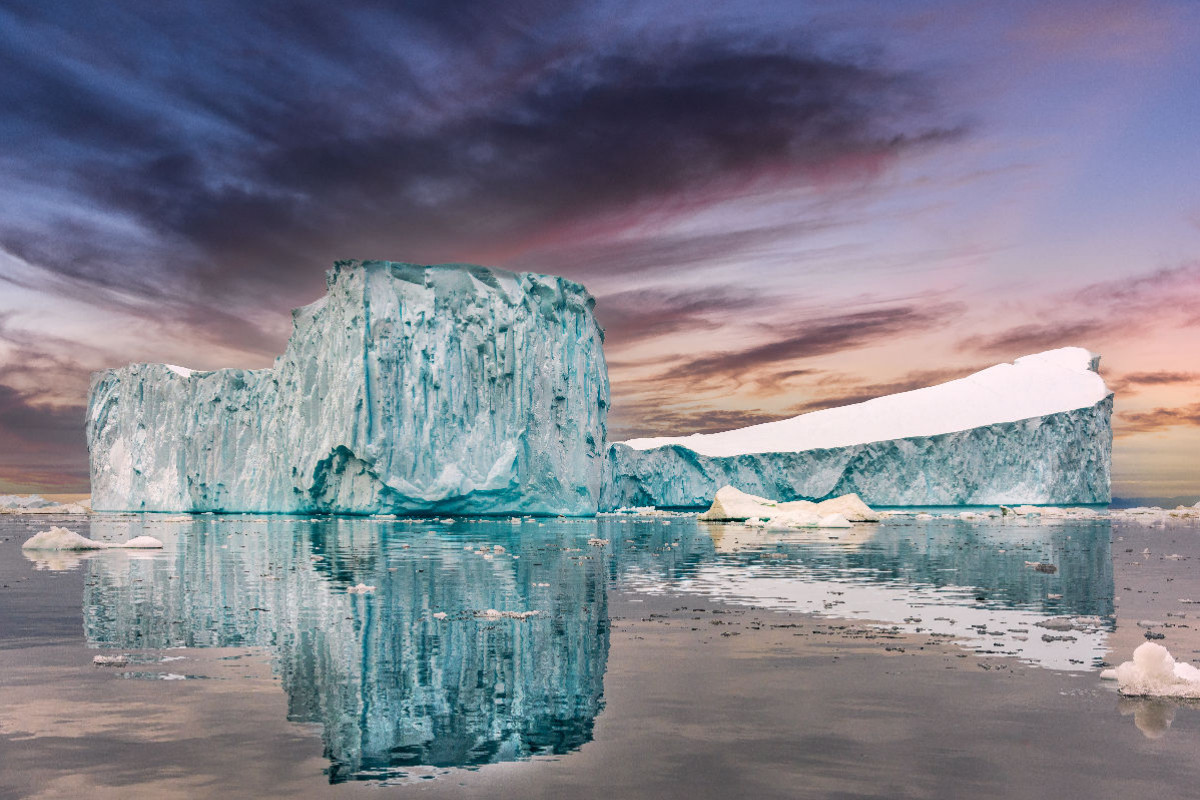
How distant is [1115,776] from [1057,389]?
7082cm

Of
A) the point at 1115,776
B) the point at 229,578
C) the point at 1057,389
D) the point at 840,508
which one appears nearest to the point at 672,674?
the point at 1115,776

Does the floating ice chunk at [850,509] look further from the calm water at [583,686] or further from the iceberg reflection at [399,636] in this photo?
the calm water at [583,686]

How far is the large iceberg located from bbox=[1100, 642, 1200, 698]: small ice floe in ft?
178

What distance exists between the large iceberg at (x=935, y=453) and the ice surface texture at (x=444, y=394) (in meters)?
12.6

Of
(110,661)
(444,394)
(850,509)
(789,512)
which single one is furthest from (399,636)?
(444,394)

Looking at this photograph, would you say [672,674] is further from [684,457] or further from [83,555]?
[684,457]

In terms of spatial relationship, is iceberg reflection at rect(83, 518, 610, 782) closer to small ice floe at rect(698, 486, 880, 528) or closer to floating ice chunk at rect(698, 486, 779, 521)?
small ice floe at rect(698, 486, 880, 528)

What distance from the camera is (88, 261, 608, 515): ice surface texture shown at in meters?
48.4

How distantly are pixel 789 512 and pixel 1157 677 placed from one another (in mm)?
32862

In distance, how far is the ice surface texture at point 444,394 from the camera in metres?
48.4

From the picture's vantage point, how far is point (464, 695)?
7285mm

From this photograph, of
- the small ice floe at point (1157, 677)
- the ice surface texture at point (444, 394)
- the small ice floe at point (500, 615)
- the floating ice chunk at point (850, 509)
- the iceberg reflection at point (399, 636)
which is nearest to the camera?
the iceberg reflection at point (399, 636)

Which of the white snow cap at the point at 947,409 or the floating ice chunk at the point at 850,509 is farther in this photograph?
the white snow cap at the point at 947,409

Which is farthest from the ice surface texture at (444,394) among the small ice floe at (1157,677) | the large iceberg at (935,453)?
the small ice floe at (1157,677)
